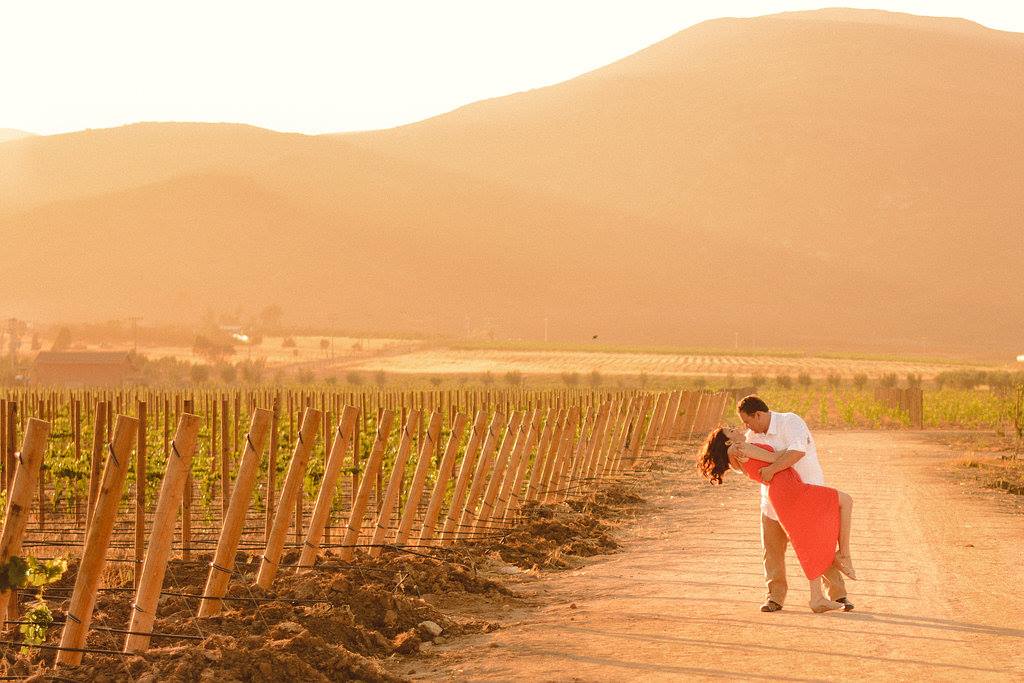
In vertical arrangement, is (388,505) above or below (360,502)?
below

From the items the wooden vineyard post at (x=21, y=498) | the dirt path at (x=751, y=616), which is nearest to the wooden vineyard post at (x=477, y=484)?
the dirt path at (x=751, y=616)

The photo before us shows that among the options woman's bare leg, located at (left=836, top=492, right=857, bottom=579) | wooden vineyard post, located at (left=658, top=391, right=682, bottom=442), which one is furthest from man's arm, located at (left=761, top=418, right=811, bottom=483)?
wooden vineyard post, located at (left=658, top=391, right=682, bottom=442)

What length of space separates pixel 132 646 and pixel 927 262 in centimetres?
19706

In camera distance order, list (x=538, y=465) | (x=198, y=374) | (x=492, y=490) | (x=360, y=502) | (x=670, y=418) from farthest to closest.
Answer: (x=198, y=374), (x=670, y=418), (x=538, y=465), (x=492, y=490), (x=360, y=502)

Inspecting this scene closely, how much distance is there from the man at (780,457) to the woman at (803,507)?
7 centimetres

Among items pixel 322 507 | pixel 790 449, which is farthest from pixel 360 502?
pixel 790 449

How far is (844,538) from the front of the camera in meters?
12.0

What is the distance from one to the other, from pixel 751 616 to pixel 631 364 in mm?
101779

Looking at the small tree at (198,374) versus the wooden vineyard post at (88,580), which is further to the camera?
the small tree at (198,374)

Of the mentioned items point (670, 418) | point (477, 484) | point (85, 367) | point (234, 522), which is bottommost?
point (85, 367)

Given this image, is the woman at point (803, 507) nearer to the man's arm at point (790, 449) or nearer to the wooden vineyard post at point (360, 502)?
the man's arm at point (790, 449)

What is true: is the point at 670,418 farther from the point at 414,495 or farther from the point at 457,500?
the point at 414,495

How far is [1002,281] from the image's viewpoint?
190m

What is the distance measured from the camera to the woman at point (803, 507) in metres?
11.8
